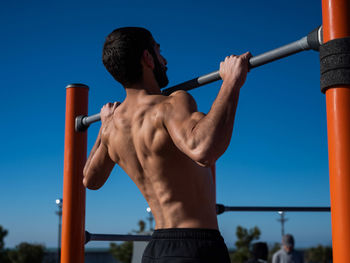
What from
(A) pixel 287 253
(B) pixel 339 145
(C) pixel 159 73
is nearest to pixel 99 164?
(C) pixel 159 73

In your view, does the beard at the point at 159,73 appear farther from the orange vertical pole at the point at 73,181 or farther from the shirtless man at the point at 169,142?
the orange vertical pole at the point at 73,181

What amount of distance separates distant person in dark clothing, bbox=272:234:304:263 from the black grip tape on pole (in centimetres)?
601

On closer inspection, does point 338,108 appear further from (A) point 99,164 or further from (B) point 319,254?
(B) point 319,254

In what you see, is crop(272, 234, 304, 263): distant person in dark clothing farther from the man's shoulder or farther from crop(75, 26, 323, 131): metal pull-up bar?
the man's shoulder

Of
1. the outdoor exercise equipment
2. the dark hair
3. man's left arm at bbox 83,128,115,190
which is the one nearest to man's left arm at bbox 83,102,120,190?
man's left arm at bbox 83,128,115,190

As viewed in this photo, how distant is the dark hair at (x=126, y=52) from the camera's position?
7.00ft

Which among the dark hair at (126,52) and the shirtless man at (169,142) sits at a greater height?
the dark hair at (126,52)

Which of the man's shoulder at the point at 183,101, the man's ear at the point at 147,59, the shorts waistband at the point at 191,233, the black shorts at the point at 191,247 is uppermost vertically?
the man's ear at the point at 147,59

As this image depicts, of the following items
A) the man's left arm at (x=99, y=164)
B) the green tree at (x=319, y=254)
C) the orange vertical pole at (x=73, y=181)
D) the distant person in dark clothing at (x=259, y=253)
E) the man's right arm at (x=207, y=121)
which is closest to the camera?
the man's right arm at (x=207, y=121)

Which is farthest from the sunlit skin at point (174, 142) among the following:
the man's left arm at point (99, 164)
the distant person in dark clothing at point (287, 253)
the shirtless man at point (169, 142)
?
the distant person in dark clothing at point (287, 253)

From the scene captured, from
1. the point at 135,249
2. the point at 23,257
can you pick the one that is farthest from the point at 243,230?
the point at 135,249

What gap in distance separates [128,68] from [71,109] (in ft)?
4.56

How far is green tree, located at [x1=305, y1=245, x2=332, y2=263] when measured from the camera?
7106 centimetres

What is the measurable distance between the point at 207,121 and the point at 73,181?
6.18ft
